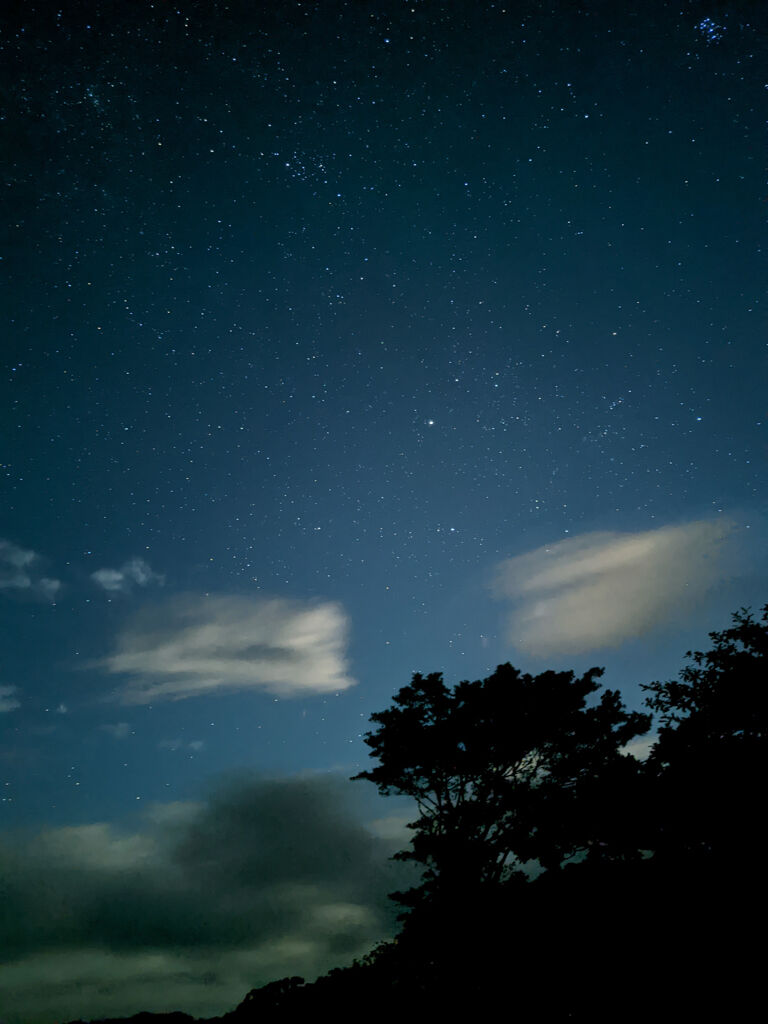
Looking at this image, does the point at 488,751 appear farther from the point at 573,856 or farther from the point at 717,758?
the point at 717,758

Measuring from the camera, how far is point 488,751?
2042 centimetres

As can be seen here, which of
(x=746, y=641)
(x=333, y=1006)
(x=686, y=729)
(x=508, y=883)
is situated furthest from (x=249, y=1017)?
(x=746, y=641)

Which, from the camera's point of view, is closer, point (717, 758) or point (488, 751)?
point (717, 758)

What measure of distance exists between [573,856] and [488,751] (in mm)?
4298

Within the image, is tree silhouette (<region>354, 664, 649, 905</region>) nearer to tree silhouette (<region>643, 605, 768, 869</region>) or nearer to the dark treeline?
the dark treeline

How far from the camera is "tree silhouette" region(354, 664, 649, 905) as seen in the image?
19250mm

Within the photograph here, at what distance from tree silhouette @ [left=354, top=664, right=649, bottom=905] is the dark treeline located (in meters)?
0.05

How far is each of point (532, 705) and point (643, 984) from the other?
42.7 ft

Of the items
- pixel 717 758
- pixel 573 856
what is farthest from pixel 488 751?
pixel 717 758

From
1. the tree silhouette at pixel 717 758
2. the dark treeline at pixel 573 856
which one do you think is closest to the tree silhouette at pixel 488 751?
the dark treeline at pixel 573 856

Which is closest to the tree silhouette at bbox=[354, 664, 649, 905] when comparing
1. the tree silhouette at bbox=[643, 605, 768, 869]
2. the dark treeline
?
the dark treeline

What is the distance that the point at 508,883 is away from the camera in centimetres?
1515

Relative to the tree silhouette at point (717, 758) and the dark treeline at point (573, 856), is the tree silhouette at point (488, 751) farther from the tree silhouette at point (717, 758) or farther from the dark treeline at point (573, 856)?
the tree silhouette at point (717, 758)

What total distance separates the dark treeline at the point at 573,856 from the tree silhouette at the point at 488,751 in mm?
54
